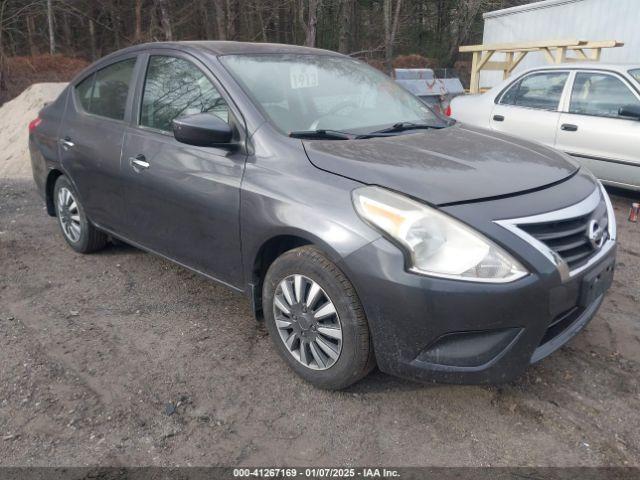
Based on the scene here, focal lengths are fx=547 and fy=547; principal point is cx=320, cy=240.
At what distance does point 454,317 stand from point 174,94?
91.3 inches

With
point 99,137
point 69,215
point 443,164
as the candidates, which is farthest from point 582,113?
point 69,215

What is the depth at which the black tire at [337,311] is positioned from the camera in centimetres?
250

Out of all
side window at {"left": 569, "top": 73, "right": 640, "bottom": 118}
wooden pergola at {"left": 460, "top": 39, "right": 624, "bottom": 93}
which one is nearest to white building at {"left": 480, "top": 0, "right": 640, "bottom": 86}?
wooden pergola at {"left": 460, "top": 39, "right": 624, "bottom": 93}

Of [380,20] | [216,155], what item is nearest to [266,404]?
[216,155]

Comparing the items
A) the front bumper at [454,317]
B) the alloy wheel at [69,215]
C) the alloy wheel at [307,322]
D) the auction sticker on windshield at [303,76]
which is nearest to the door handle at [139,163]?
the auction sticker on windshield at [303,76]

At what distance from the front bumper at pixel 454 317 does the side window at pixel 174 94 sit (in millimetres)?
1378

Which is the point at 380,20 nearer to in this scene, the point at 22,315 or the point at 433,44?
the point at 433,44

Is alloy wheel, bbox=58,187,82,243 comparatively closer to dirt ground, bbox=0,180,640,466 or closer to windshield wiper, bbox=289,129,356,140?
dirt ground, bbox=0,180,640,466

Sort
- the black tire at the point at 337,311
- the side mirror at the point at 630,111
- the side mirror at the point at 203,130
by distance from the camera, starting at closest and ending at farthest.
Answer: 1. the black tire at the point at 337,311
2. the side mirror at the point at 203,130
3. the side mirror at the point at 630,111

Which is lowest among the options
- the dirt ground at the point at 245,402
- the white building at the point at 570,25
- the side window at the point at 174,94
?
the dirt ground at the point at 245,402

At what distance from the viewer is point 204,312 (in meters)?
3.71

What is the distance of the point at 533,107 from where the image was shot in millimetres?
6703

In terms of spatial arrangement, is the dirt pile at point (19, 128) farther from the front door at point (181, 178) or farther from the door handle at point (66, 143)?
the front door at point (181, 178)

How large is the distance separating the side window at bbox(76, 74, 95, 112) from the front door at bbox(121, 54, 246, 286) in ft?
2.95
